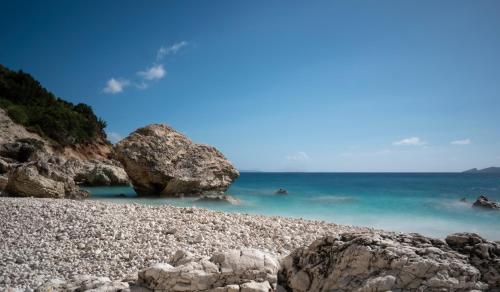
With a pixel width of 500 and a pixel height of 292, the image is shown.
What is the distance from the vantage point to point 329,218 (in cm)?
1964

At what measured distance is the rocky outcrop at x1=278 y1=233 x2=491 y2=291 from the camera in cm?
388

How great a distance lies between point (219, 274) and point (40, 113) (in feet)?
162

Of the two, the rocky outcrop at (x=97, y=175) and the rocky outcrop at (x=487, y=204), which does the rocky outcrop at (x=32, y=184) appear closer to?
the rocky outcrop at (x=97, y=175)

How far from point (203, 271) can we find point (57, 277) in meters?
3.55

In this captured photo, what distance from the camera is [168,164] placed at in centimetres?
2430

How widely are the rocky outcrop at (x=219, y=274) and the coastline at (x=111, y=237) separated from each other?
1.70 meters

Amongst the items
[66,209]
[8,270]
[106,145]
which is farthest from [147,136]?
[106,145]

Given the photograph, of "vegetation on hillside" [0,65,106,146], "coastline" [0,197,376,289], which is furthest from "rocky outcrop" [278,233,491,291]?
"vegetation on hillside" [0,65,106,146]

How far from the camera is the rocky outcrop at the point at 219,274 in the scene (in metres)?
4.89

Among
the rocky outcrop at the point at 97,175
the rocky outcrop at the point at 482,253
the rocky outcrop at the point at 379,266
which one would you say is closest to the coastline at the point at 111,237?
the rocky outcrop at the point at 379,266

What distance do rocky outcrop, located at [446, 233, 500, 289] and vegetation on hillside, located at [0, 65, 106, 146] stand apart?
47.5m

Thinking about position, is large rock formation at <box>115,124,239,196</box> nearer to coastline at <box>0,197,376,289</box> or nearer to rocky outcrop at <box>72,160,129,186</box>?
coastline at <box>0,197,376,289</box>

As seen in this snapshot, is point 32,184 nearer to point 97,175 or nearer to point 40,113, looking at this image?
point 97,175

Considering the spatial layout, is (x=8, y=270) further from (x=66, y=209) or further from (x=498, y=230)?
(x=498, y=230)
